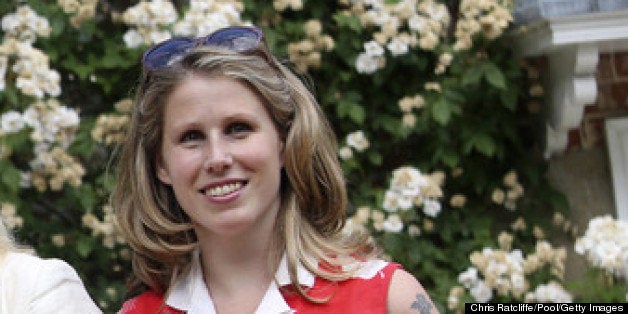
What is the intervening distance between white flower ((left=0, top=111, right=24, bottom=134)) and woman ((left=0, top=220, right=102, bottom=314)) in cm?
181

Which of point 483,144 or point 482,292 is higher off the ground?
point 483,144

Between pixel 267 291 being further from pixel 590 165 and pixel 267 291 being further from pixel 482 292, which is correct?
pixel 590 165

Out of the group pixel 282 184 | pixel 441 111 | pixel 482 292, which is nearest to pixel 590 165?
pixel 441 111

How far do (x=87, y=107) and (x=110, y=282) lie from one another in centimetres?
66

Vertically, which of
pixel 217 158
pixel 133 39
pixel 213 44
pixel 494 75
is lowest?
pixel 494 75

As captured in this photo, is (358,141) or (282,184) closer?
(282,184)

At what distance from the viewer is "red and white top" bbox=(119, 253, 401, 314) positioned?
2455 mm

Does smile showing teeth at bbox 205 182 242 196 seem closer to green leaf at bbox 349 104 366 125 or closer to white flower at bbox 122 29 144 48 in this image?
white flower at bbox 122 29 144 48

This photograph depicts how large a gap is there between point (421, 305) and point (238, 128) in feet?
1.69

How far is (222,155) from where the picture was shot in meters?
2.41

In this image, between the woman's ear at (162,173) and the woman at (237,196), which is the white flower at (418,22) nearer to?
the woman at (237,196)

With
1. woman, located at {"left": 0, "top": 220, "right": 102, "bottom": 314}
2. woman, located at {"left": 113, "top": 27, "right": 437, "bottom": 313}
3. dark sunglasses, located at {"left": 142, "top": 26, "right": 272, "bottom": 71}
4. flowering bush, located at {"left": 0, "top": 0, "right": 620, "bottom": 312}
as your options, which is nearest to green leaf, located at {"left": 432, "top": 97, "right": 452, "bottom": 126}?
flowering bush, located at {"left": 0, "top": 0, "right": 620, "bottom": 312}

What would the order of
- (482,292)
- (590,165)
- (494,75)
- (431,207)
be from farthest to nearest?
1. (590,165)
2. (494,75)
3. (431,207)
4. (482,292)

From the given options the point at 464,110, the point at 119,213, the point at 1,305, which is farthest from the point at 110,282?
the point at 1,305
